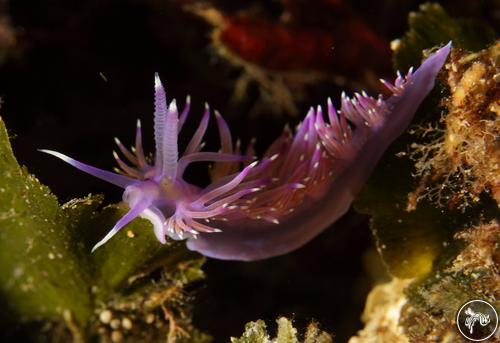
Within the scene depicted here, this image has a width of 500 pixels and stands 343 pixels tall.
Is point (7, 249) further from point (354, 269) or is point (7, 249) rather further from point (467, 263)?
point (354, 269)

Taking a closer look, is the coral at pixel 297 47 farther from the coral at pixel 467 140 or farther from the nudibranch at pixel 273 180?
Answer: the coral at pixel 467 140

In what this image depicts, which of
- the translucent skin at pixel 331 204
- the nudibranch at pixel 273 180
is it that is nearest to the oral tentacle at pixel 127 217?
the nudibranch at pixel 273 180

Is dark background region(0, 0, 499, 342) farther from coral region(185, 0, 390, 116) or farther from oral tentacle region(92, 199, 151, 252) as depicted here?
oral tentacle region(92, 199, 151, 252)

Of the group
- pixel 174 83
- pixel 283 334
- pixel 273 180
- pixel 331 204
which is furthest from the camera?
pixel 174 83

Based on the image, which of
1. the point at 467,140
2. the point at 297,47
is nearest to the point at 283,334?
the point at 467,140

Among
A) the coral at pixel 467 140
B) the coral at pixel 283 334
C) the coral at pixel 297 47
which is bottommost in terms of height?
the coral at pixel 283 334

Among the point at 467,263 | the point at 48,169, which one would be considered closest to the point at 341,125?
the point at 467,263

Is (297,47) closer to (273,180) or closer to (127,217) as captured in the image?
(273,180)
